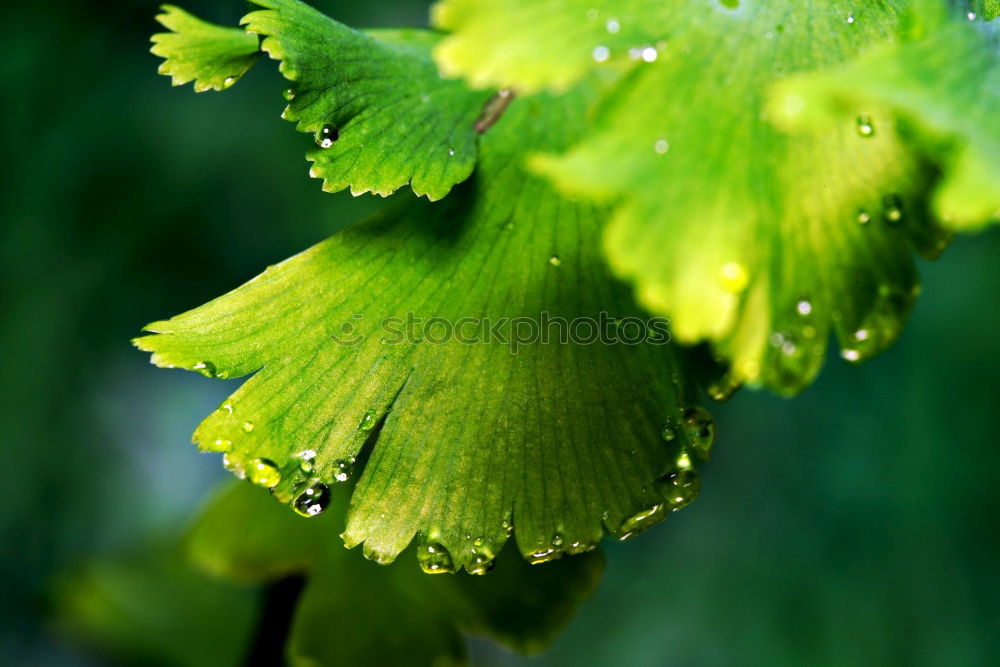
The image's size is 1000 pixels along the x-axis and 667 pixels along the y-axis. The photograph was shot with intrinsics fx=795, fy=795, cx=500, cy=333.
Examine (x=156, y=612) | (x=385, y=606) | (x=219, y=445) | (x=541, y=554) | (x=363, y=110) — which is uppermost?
(x=363, y=110)

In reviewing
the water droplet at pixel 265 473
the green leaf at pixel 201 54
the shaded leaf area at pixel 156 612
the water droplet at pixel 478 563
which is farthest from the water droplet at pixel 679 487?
the shaded leaf area at pixel 156 612

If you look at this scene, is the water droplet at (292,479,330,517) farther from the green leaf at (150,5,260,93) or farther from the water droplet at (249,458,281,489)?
the green leaf at (150,5,260,93)

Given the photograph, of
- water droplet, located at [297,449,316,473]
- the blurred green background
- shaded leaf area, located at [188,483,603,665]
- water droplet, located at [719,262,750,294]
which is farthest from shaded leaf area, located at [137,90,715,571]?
the blurred green background

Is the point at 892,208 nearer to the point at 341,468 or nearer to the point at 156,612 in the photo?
→ the point at 341,468

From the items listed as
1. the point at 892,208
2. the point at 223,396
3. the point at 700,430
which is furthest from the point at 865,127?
the point at 223,396

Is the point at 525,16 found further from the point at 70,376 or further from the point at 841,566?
the point at 70,376

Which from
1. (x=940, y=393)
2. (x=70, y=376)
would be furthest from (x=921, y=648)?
(x=70, y=376)

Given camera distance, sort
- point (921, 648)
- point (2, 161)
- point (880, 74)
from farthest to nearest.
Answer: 1. point (2, 161)
2. point (921, 648)
3. point (880, 74)

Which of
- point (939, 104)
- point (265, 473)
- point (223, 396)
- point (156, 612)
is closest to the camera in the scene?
point (939, 104)
